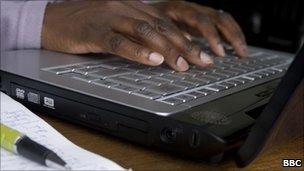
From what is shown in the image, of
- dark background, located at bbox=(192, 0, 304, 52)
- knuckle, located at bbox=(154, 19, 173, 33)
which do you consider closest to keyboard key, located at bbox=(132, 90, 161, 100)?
knuckle, located at bbox=(154, 19, 173, 33)

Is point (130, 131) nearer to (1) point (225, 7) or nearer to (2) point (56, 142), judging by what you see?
(2) point (56, 142)

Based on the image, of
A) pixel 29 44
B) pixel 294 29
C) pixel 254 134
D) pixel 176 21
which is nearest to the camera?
pixel 254 134

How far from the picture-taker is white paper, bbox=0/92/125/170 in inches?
18.1

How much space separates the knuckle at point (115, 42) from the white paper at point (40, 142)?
20 centimetres

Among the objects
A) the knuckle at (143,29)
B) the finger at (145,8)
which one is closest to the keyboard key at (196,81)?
the knuckle at (143,29)

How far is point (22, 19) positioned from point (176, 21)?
327 millimetres

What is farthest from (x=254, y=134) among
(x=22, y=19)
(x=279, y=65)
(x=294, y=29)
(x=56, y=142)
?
(x=294, y=29)

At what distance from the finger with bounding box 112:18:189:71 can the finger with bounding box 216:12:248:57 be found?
228 millimetres

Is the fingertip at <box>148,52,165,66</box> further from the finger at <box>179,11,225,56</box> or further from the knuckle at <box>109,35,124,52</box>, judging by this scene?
the finger at <box>179,11,225,56</box>

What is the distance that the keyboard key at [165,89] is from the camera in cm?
58

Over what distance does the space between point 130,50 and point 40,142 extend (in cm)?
26

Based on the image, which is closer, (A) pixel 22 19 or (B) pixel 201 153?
(B) pixel 201 153

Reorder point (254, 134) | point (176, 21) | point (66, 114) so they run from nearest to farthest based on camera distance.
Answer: point (254, 134) → point (66, 114) → point (176, 21)

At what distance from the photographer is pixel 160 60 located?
0.70m
